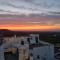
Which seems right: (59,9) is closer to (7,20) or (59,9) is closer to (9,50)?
(7,20)

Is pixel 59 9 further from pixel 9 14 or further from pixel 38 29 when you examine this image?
pixel 9 14

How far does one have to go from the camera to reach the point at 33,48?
2555mm

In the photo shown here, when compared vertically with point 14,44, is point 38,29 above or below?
above

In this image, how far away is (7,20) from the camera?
242 cm

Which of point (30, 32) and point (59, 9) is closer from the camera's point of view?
point (30, 32)

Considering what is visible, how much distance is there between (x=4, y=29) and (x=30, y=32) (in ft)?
1.45

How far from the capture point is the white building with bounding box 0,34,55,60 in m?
2.48

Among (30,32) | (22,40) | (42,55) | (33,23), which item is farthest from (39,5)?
(42,55)

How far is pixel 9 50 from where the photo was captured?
2.42 m

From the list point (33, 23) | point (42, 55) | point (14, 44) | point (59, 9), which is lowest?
point (42, 55)

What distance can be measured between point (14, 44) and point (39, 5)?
0.79 metres

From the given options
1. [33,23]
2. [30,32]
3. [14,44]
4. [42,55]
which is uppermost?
[33,23]

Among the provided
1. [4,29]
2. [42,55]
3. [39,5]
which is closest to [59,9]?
[39,5]

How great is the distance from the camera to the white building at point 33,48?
8.13 feet
